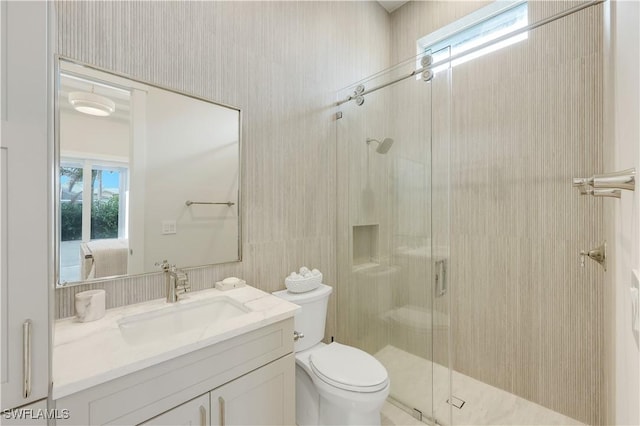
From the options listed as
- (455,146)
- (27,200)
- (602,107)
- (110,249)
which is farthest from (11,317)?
(602,107)

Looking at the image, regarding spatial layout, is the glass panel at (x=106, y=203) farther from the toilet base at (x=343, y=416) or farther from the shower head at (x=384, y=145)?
the shower head at (x=384, y=145)

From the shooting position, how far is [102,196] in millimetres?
1176

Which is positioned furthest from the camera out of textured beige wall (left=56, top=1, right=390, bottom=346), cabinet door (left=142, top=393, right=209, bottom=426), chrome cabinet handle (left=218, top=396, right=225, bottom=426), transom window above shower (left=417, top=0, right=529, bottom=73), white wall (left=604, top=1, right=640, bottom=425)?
transom window above shower (left=417, top=0, right=529, bottom=73)

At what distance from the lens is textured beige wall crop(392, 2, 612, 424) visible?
161cm

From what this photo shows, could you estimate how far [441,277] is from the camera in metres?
1.65

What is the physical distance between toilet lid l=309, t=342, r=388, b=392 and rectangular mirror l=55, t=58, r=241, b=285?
75cm

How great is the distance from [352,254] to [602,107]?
5.72 ft

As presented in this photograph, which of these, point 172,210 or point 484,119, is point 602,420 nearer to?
point 484,119

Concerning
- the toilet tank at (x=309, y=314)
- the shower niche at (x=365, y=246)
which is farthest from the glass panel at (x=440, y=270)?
the toilet tank at (x=309, y=314)

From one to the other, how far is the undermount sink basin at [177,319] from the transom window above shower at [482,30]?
206 centimetres

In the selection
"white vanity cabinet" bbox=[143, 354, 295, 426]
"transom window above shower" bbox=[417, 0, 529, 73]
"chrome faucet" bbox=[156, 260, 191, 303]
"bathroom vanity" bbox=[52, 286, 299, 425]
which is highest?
"transom window above shower" bbox=[417, 0, 529, 73]

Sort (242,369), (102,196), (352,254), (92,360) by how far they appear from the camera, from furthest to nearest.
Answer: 1. (352,254)
2. (102,196)
3. (242,369)
4. (92,360)

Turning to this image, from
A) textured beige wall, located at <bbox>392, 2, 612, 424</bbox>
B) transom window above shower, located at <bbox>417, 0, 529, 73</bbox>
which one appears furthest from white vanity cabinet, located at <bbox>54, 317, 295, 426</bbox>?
transom window above shower, located at <bbox>417, 0, 529, 73</bbox>

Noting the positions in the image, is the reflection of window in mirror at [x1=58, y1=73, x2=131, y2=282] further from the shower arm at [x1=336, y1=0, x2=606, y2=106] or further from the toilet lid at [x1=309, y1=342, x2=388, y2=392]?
the shower arm at [x1=336, y1=0, x2=606, y2=106]
